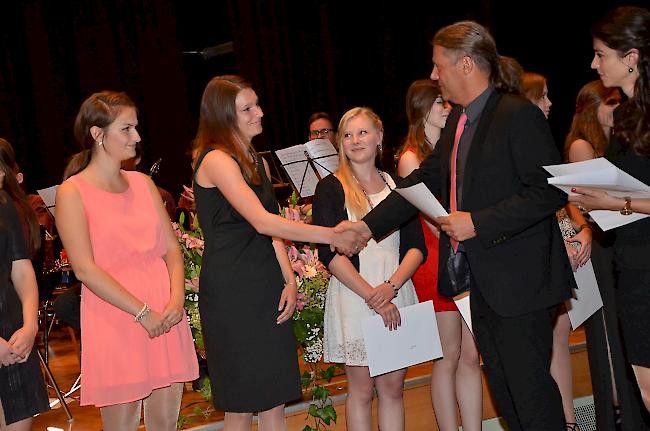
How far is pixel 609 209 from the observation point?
116 inches

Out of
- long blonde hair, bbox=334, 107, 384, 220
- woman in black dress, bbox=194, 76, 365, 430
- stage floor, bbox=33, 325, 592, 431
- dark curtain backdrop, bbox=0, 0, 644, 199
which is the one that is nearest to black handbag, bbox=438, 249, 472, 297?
woman in black dress, bbox=194, 76, 365, 430

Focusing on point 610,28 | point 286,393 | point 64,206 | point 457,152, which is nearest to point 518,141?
point 457,152

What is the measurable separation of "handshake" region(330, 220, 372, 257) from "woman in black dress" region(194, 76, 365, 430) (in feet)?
0.52

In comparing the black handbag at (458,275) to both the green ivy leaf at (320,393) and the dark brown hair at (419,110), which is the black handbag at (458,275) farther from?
the green ivy leaf at (320,393)

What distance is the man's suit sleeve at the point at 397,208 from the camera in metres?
3.37

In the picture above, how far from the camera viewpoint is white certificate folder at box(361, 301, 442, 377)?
3629mm

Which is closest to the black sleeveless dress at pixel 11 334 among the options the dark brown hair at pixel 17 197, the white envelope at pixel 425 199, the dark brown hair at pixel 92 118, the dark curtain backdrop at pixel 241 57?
the dark brown hair at pixel 17 197

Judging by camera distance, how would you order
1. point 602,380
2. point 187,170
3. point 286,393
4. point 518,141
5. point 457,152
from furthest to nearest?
point 187,170, point 602,380, point 286,393, point 457,152, point 518,141

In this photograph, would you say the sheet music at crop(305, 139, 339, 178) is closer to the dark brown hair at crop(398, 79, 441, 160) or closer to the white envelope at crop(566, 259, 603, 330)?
the dark brown hair at crop(398, 79, 441, 160)

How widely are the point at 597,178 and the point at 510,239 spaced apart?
0.34 m

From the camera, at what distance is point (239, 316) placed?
328 centimetres

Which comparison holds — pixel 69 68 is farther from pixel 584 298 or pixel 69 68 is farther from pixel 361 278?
pixel 584 298

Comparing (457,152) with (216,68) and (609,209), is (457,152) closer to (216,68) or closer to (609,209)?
(609,209)

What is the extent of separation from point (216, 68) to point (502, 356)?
7663mm
